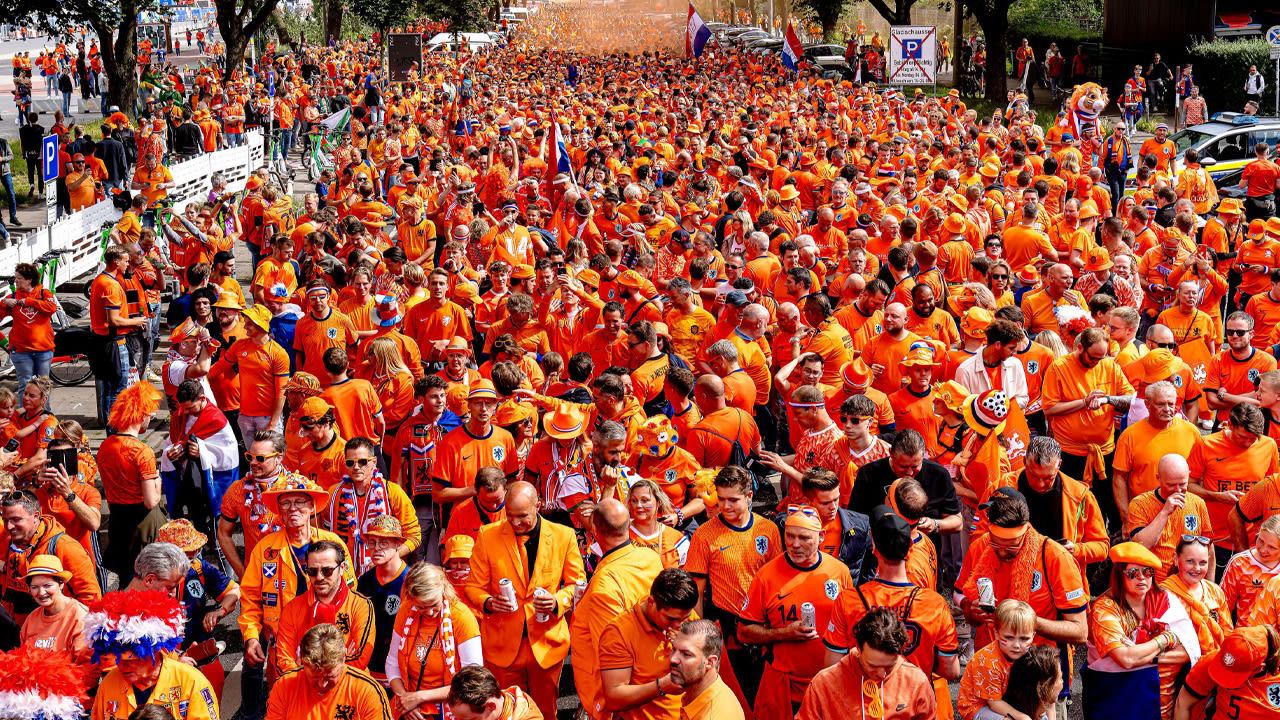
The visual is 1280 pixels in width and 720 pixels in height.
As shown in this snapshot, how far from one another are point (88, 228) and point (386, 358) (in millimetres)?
11098

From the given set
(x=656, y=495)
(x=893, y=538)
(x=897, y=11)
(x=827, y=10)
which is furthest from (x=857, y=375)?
(x=827, y=10)

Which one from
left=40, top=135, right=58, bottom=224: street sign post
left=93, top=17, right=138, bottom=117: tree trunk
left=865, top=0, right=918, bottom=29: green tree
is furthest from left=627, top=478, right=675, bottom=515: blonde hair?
left=865, top=0, right=918, bottom=29: green tree

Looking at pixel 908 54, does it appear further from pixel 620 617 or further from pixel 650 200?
pixel 620 617

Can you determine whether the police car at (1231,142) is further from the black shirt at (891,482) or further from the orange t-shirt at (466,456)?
the orange t-shirt at (466,456)

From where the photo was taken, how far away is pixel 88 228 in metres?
17.6

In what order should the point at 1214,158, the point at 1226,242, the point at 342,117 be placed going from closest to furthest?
the point at 1226,242 → the point at 1214,158 → the point at 342,117

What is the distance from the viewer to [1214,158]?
19250 millimetres

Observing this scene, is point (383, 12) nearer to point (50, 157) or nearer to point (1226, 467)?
point (50, 157)

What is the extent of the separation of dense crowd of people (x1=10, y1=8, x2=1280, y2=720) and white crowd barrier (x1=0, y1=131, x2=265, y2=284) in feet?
9.40

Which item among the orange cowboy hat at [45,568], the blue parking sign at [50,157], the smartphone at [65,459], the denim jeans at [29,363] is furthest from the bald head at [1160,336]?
the blue parking sign at [50,157]

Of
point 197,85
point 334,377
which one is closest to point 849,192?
point 334,377

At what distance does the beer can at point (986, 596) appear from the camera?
573 cm

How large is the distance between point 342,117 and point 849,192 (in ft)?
54.6

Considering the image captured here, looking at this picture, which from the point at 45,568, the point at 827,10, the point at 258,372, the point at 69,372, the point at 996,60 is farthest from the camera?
the point at 827,10
